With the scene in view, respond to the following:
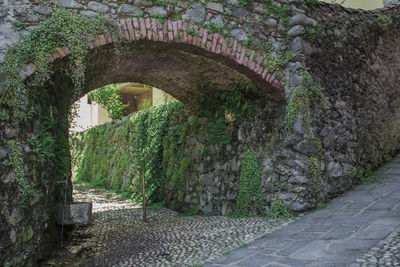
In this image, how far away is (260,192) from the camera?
504 centimetres

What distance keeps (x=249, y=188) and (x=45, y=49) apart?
327 centimetres

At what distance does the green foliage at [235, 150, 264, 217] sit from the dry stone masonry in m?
0.11

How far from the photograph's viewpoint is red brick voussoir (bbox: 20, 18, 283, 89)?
3.79m

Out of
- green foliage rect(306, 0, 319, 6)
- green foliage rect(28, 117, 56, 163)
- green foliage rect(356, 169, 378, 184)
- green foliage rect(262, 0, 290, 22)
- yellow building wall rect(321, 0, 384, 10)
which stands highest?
yellow building wall rect(321, 0, 384, 10)

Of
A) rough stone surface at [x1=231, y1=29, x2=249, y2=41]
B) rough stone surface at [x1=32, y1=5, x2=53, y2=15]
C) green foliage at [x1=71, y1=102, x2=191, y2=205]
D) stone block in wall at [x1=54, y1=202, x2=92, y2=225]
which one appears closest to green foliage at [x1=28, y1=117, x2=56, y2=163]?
stone block in wall at [x1=54, y1=202, x2=92, y2=225]

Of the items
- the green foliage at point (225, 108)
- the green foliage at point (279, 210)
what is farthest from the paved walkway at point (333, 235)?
the green foliage at point (225, 108)

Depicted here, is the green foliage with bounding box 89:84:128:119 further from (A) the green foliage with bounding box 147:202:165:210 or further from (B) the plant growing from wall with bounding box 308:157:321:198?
(B) the plant growing from wall with bounding box 308:157:321:198

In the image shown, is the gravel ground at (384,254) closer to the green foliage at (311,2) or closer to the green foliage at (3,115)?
the green foliage at (3,115)

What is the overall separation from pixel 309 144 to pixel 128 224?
308 centimetres

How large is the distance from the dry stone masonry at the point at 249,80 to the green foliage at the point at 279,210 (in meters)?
0.09

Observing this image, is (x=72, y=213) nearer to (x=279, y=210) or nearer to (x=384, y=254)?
(x=279, y=210)

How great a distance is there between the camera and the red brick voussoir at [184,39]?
379cm

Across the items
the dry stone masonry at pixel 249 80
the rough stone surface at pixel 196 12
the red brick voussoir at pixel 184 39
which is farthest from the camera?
the rough stone surface at pixel 196 12

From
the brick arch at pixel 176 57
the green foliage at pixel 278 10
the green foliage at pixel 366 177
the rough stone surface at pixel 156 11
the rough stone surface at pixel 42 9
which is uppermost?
the green foliage at pixel 278 10
